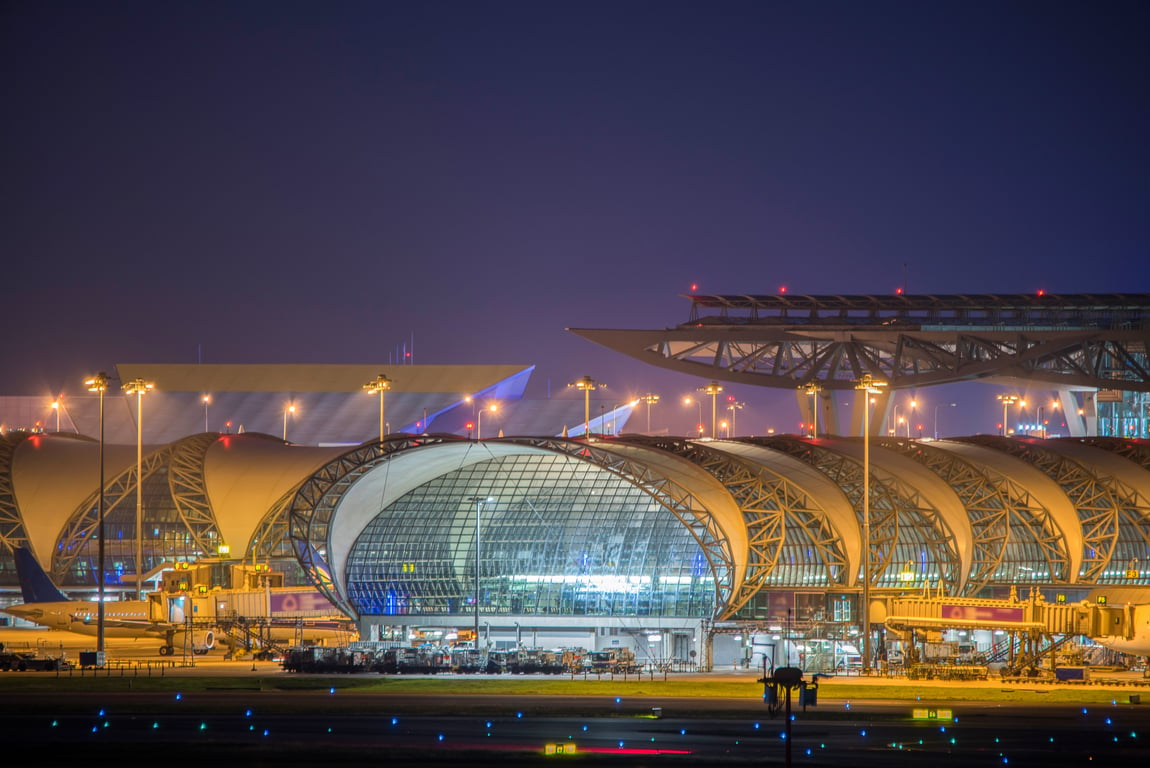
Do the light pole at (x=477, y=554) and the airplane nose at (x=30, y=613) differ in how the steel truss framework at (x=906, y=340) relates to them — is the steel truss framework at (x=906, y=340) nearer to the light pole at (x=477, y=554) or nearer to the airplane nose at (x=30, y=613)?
the light pole at (x=477, y=554)

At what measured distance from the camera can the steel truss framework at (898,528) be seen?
3438 inches

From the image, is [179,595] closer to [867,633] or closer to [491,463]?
[491,463]

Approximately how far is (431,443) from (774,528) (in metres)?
20.0

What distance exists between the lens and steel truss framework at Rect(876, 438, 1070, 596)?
92125mm

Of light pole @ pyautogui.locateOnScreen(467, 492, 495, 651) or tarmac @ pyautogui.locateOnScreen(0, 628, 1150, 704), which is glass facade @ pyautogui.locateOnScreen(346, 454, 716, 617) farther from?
tarmac @ pyautogui.locateOnScreen(0, 628, 1150, 704)

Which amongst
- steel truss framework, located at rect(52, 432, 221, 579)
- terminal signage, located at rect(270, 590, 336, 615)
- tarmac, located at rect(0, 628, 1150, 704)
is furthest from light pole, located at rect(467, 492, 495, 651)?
steel truss framework, located at rect(52, 432, 221, 579)

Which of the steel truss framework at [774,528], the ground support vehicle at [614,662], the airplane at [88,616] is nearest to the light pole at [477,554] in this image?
the ground support vehicle at [614,662]

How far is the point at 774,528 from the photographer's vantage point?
8400cm

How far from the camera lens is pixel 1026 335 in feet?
350

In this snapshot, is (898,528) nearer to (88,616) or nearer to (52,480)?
(88,616)

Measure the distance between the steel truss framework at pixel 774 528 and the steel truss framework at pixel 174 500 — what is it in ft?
141

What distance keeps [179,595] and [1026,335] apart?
5974 cm

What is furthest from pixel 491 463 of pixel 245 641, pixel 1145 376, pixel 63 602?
pixel 1145 376

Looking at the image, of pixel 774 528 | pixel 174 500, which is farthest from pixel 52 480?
pixel 774 528
